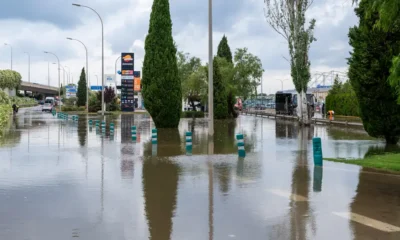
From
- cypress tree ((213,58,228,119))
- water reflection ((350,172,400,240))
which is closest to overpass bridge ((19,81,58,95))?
cypress tree ((213,58,228,119))

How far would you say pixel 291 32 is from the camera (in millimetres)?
39719

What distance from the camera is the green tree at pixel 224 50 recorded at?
62831mm

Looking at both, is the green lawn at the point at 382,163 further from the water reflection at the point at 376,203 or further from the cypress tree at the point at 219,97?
the cypress tree at the point at 219,97

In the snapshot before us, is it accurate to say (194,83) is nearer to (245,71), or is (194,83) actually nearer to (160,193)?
(245,71)

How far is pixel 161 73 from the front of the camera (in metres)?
34.3

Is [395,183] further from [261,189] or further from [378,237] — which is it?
[378,237]

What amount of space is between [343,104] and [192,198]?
45657mm

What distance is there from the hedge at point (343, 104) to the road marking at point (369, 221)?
1635 inches

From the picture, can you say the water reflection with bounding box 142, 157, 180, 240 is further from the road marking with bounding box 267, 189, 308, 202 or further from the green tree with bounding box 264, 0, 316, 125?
the green tree with bounding box 264, 0, 316, 125

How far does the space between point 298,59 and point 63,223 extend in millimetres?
33364

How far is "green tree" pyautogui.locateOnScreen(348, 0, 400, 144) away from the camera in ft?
68.0

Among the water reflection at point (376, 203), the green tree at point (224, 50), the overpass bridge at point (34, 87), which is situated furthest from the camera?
the overpass bridge at point (34, 87)

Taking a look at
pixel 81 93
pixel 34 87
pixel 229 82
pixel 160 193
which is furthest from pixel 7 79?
pixel 160 193

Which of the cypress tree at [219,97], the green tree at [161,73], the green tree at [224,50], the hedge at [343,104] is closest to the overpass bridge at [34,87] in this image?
the green tree at [224,50]
